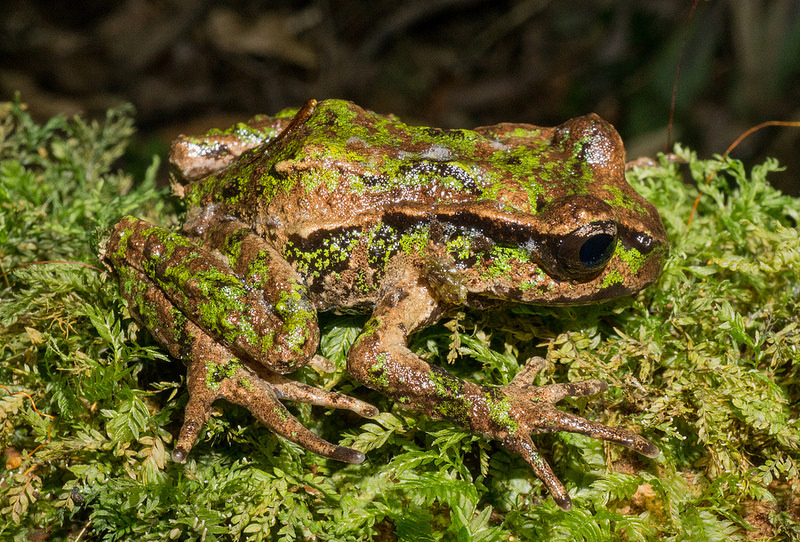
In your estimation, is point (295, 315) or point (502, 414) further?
point (295, 315)

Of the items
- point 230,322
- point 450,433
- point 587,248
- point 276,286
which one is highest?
point 587,248

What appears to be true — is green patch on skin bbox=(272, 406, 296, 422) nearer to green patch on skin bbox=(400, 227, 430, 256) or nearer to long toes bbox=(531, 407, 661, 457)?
green patch on skin bbox=(400, 227, 430, 256)

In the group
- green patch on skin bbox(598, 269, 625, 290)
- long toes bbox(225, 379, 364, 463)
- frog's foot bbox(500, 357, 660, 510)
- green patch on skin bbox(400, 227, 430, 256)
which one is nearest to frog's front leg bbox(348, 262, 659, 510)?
frog's foot bbox(500, 357, 660, 510)

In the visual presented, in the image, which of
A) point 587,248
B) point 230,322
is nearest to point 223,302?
point 230,322

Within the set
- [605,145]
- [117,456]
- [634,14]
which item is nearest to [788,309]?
[605,145]

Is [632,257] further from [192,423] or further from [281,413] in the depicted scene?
[192,423]

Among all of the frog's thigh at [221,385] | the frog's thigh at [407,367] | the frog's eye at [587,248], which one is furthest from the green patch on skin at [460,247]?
the frog's thigh at [221,385]

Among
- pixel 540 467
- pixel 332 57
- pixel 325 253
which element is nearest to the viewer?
pixel 540 467
